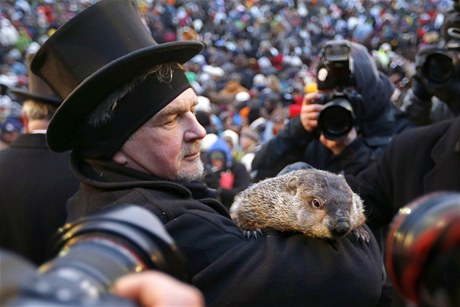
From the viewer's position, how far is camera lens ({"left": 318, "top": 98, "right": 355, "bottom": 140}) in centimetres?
355

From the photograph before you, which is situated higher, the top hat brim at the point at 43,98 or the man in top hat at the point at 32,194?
the top hat brim at the point at 43,98

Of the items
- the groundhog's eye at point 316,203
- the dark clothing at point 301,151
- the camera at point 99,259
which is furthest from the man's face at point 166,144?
the dark clothing at point 301,151

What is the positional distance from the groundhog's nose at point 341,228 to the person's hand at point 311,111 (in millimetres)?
1680

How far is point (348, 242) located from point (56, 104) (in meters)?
2.30

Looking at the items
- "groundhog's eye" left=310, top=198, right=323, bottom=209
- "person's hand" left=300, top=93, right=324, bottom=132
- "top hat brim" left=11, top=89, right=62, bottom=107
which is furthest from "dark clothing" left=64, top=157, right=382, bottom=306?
"top hat brim" left=11, top=89, right=62, bottom=107

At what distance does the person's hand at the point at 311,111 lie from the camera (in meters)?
3.79

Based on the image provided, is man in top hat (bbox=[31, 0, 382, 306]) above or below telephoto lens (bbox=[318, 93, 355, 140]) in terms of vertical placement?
above

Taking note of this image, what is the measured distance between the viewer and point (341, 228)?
6.98ft

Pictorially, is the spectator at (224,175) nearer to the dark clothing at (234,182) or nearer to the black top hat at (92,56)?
the dark clothing at (234,182)

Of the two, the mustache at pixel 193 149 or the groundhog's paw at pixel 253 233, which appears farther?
the mustache at pixel 193 149

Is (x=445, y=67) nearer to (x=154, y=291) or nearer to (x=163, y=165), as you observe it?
(x=163, y=165)

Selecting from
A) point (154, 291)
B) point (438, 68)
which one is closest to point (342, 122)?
point (438, 68)

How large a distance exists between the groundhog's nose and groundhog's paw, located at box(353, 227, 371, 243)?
0.17 meters

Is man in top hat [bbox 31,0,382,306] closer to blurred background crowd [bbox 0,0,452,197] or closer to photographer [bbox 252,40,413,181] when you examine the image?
photographer [bbox 252,40,413,181]
